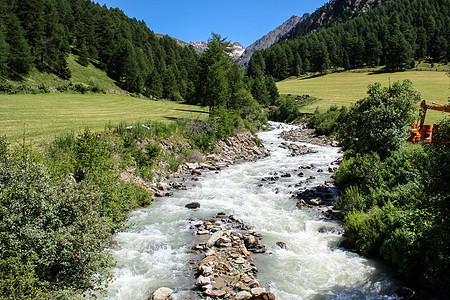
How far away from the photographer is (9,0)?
6222 centimetres

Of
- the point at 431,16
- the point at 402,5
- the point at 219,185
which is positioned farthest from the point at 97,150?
the point at 402,5

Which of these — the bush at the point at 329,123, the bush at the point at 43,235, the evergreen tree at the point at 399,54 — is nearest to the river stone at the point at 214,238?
the bush at the point at 43,235

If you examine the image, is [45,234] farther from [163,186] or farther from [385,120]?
[385,120]

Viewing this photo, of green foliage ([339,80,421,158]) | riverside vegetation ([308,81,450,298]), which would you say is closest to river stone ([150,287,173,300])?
riverside vegetation ([308,81,450,298])

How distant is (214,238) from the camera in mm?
11469

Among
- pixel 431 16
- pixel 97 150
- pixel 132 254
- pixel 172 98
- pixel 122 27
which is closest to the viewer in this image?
pixel 132 254

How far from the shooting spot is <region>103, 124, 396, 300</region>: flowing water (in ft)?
28.8

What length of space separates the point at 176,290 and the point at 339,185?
46.2 feet

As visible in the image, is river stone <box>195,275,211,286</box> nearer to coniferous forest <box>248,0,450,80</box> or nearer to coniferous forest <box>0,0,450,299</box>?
coniferous forest <box>0,0,450,299</box>

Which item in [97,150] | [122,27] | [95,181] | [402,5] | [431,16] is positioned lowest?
[95,181]

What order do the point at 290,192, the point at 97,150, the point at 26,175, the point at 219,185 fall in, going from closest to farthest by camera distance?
the point at 26,175 < the point at 97,150 < the point at 290,192 < the point at 219,185

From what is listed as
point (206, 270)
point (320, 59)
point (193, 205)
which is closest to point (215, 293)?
point (206, 270)

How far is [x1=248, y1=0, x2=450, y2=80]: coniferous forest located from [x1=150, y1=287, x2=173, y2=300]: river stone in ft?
397

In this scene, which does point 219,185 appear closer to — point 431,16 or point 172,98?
point 172,98
